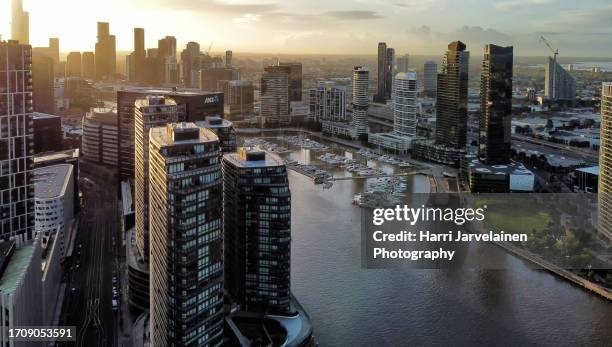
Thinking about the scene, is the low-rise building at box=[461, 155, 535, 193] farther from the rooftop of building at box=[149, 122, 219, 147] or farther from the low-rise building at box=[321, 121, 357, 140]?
the rooftop of building at box=[149, 122, 219, 147]

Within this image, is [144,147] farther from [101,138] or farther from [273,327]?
[101,138]

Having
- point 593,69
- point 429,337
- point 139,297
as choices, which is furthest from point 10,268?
point 593,69

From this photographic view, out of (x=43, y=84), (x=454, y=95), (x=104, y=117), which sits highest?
(x=43, y=84)

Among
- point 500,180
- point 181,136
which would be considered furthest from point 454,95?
point 181,136

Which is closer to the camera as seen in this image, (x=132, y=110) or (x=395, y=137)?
(x=132, y=110)

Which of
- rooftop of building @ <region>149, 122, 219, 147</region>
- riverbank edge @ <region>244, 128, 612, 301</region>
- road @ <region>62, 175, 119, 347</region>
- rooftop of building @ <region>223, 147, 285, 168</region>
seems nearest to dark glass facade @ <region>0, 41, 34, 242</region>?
road @ <region>62, 175, 119, 347</region>
